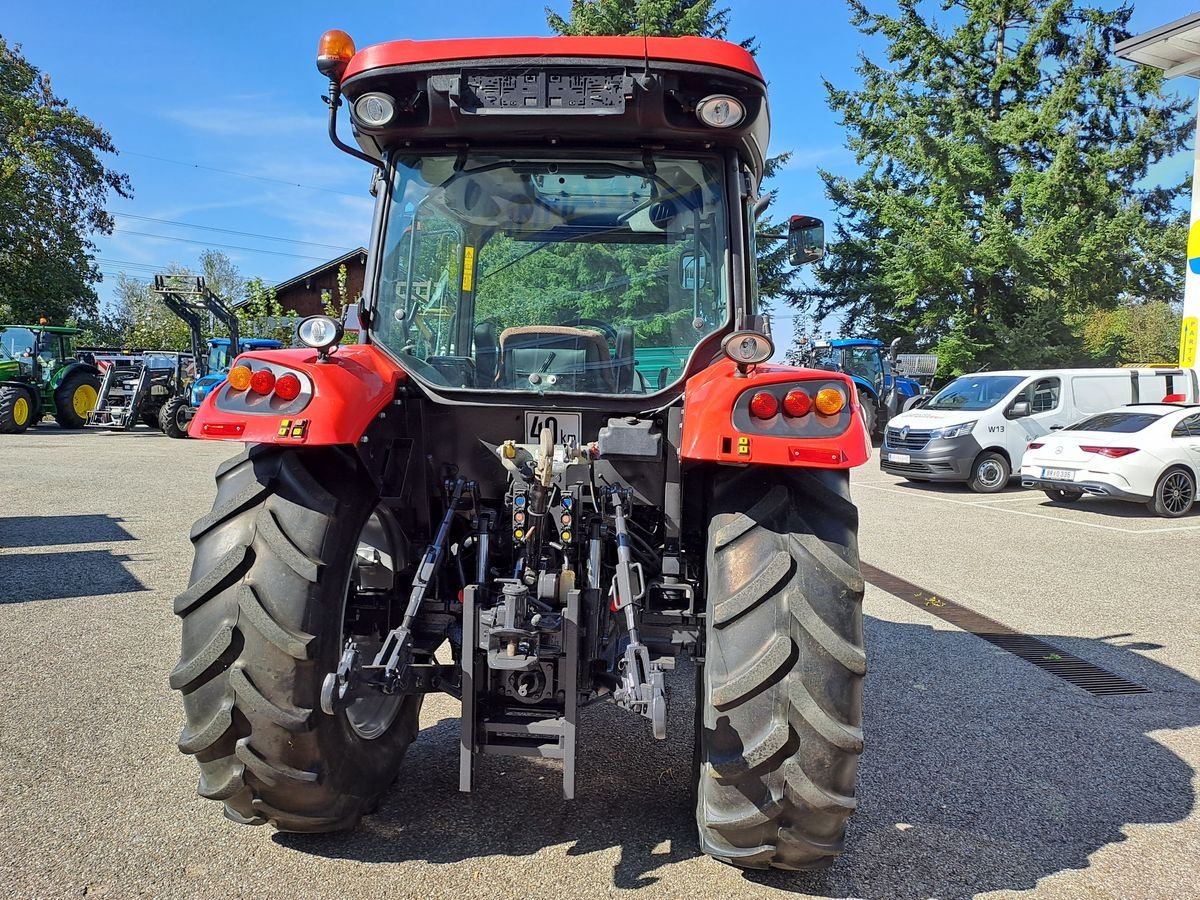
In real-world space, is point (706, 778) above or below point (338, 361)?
below

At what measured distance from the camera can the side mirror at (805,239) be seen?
4.09m

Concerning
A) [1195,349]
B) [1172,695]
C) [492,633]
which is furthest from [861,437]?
[1195,349]

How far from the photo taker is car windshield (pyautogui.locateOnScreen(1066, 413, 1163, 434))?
12516mm

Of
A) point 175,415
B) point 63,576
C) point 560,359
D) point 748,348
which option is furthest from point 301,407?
point 175,415

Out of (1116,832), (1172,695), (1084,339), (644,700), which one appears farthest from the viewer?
(1084,339)

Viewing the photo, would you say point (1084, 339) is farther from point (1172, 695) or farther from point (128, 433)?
point (128, 433)

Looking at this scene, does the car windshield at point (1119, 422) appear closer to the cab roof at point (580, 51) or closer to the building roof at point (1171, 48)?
the building roof at point (1171, 48)

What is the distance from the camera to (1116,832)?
3311 mm

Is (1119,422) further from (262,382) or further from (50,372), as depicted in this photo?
(50,372)

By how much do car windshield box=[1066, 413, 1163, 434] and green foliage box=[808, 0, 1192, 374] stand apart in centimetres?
1187

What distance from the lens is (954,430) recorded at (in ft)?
48.2

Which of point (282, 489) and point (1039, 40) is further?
point (1039, 40)

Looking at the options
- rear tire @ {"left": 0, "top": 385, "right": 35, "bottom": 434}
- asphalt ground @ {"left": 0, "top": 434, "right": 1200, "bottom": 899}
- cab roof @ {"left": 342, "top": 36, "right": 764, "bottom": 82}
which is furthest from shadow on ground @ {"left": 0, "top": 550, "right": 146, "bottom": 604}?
rear tire @ {"left": 0, "top": 385, "right": 35, "bottom": 434}

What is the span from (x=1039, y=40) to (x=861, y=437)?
28.8m
